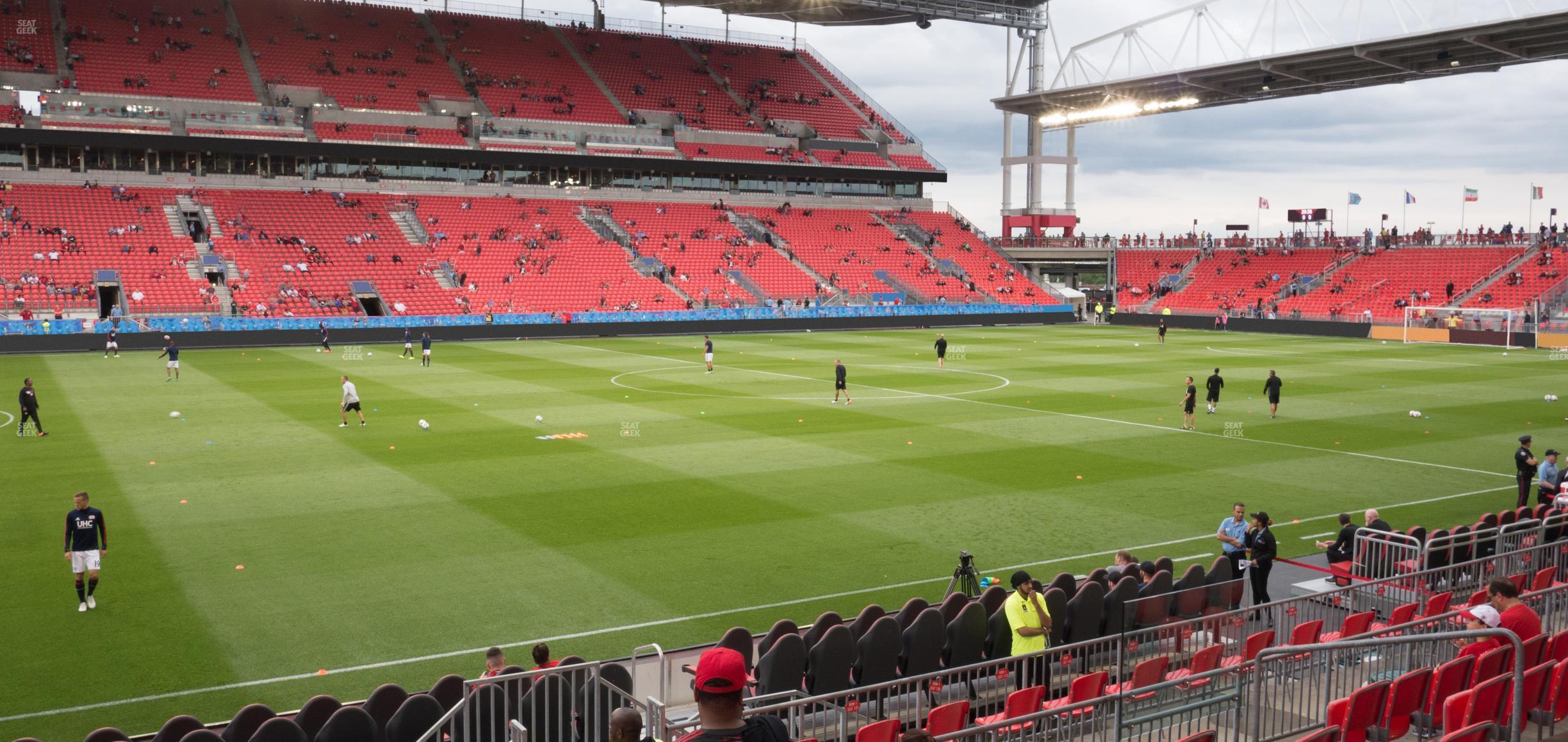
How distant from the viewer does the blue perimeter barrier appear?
50.6 meters

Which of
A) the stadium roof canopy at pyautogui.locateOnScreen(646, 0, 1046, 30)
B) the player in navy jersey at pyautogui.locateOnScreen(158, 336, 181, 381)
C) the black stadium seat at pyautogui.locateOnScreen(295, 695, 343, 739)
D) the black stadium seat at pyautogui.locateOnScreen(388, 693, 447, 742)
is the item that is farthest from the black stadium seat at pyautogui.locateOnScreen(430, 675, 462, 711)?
the stadium roof canopy at pyautogui.locateOnScreen(646, 0, 1046, 30)

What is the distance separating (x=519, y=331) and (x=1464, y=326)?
5344 cm

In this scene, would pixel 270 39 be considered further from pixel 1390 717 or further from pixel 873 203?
pixel 1390 717

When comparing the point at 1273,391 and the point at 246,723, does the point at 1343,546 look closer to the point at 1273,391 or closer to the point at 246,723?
the point at 246,723

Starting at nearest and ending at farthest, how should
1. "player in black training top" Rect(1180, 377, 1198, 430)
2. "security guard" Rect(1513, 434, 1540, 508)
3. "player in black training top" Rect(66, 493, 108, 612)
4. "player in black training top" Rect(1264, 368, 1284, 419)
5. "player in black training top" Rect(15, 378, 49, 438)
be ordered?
1. "player in black training top" Rect(66, 493, 108, 612)
2. "security guard" Rect(1513, 434, 1540, 508)
3. "player in black training top" Rect(15, 378, 49, 438)
4. "player in black training top" Rect(1180, 377, 1198, 430)
5. "player in black training top" Rect(1264, 368, 1284, 419)

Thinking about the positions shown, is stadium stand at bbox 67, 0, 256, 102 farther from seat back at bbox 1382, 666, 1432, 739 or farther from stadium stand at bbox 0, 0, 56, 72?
seat back at bbox 1382, 666, 1432, 739

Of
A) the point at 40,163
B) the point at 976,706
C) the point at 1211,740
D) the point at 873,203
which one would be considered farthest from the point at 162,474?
the point at 873,203

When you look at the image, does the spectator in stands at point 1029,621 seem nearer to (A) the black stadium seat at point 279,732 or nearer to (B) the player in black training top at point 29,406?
(A) the black stadium seat at point 279,732

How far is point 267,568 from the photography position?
51.5 ft

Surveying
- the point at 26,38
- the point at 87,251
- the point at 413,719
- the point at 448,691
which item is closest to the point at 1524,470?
the point at 448,691

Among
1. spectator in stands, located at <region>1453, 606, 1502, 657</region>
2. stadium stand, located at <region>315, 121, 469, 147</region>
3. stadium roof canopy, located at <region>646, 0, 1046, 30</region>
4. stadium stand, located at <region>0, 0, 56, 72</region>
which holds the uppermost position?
stadium roof canopy, located at <region>646, 0, 1046, 30</region>

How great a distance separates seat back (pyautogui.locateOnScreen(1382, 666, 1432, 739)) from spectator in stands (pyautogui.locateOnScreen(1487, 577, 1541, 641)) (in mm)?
1028

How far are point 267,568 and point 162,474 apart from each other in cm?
816

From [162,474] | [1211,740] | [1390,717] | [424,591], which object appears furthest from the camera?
[162,474]
